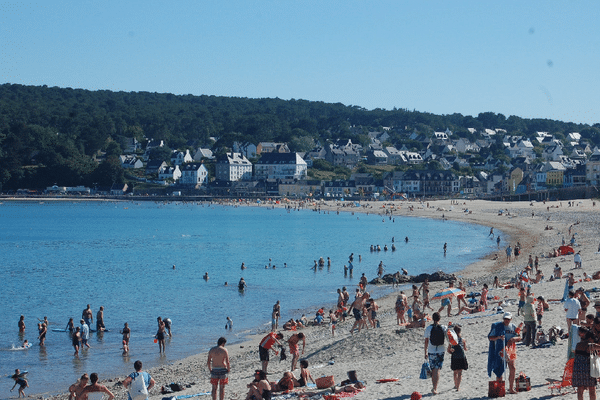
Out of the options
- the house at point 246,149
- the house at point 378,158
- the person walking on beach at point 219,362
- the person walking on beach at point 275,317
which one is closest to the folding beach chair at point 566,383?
the person walking on beach at point 219,362

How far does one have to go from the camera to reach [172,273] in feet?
125

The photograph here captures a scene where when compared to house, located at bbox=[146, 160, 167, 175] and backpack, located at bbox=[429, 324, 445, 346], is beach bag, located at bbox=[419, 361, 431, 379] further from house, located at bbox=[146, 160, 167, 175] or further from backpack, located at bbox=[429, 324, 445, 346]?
A: house, located at bbox=[146, 160, 167, 175]

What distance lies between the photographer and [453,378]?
35.6 feet

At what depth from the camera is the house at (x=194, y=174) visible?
452 feet

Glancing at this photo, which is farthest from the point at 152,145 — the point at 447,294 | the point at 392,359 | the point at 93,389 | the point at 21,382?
the point at 93,389

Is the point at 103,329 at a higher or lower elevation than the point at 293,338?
lower

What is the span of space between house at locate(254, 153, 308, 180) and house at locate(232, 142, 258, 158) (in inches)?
760

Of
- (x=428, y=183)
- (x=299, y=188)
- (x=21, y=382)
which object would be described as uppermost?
(x=428, y=183)

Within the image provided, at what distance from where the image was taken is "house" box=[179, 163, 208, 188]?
137625mm

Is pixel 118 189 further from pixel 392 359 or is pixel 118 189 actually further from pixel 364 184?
pixel 392 359

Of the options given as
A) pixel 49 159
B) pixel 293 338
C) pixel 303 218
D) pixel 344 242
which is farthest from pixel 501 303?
pixel 49 159

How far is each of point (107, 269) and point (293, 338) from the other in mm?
29614

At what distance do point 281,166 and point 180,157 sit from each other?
27.1 metres

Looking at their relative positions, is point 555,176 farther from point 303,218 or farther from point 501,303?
point 501,303
